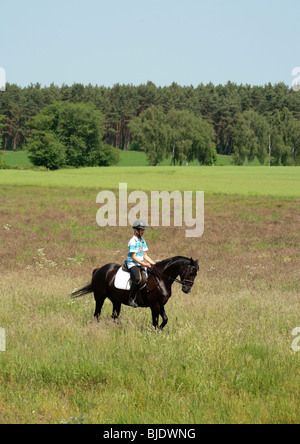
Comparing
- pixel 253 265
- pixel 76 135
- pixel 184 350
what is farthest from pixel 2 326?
pixel 76 135

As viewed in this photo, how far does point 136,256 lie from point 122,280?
82 cm

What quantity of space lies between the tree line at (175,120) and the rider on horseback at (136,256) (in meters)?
115

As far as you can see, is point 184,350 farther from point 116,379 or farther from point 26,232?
point 26,232

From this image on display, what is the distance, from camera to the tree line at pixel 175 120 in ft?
422

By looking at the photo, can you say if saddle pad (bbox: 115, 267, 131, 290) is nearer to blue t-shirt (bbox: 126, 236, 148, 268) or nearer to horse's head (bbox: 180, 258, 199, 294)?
blue t-shirt (bbox: 126, 236, 148, 268)

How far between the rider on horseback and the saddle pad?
0.50 feet

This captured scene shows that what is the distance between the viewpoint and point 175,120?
5281 inches

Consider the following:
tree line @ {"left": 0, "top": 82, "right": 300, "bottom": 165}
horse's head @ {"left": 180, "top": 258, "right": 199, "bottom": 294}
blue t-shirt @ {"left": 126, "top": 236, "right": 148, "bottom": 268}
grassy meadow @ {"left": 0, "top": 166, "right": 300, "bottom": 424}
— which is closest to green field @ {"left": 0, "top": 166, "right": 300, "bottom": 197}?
grassy meadow @ {"left": 0, "top": 166, "right": 300, "bottom": 424}

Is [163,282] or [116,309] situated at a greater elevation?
[163,282]

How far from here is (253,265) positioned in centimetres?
2100

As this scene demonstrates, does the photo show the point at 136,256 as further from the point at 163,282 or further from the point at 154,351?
A: the point at 154,351

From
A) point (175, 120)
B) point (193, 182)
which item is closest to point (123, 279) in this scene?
point (193, 182)

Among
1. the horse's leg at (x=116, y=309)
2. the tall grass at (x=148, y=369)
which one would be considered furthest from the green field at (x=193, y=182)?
the tall grass at (x=148, y=369)
